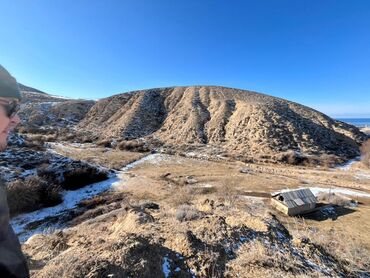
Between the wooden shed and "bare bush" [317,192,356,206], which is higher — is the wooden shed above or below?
above

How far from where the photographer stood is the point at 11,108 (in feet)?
5.42

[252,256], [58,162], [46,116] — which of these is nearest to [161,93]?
[46,116]

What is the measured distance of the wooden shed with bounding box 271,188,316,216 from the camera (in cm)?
2027

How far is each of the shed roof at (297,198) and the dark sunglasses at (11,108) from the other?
21638 millimetres

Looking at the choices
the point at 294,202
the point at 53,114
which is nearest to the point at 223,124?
the point at 294,202

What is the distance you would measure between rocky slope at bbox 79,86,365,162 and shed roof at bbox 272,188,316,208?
23154mm

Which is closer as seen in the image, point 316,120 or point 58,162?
point 58,162

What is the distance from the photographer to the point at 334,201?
23453mm

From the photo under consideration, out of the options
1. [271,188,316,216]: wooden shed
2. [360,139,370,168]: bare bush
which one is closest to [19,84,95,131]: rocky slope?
[271,188,316,216]: wooden shed

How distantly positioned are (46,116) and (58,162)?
4646 centimetres

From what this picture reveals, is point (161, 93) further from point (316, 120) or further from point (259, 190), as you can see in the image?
point (259, 190)

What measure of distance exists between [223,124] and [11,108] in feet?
194

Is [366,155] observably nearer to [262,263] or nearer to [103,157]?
[103,157]

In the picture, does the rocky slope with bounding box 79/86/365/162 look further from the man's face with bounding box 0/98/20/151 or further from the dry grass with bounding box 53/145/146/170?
the man's face with bounding box 0/98/20/151
